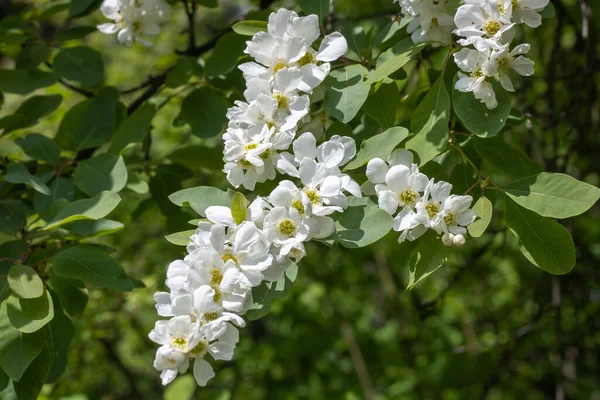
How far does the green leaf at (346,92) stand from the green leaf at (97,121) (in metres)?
0.76

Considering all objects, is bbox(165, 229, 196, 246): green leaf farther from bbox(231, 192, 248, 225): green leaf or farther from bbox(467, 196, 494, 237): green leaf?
bbox(467, 196, 494, 237): green leaf

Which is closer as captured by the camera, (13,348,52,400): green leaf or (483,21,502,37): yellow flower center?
(483,21,502,37): yellow flower center

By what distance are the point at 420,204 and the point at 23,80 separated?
119 centimetres

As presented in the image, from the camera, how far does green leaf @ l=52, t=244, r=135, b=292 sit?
54.1 inches

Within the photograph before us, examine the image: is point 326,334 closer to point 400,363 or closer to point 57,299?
point 400,363

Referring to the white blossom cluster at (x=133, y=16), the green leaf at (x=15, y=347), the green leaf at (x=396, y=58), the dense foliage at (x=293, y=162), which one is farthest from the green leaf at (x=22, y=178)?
the green leaf at (x=396, y=58)

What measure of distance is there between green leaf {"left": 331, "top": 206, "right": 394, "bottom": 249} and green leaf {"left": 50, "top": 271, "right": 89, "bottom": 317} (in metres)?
0.70

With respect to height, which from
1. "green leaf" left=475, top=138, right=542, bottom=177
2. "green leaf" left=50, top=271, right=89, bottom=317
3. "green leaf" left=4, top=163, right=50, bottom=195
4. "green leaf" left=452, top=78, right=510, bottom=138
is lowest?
"green leaf" left=50, top=271, right=89, bottom=317

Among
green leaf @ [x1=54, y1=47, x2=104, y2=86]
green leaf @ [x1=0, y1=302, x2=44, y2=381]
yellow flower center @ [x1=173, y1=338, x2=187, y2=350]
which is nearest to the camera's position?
yellow flower center @ [x1=173, y1=338, x2=187, y2=350]

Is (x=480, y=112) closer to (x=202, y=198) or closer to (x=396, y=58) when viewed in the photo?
(x=396, y=58)

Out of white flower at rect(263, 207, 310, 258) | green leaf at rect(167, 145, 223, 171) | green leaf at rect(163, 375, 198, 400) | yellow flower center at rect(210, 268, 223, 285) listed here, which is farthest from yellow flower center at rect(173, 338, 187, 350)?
green leaf at rect(163, 375, 198, 400)

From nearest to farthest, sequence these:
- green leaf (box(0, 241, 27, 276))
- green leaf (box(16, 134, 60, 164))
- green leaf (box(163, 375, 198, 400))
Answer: green leaf (box(0, 241, 27, 276)), green leaf (box(16, 134, 60, 164)), green leaf (box(163, 375, 198, 400))

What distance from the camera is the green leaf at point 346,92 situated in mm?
1252

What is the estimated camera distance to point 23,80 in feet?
5.75
